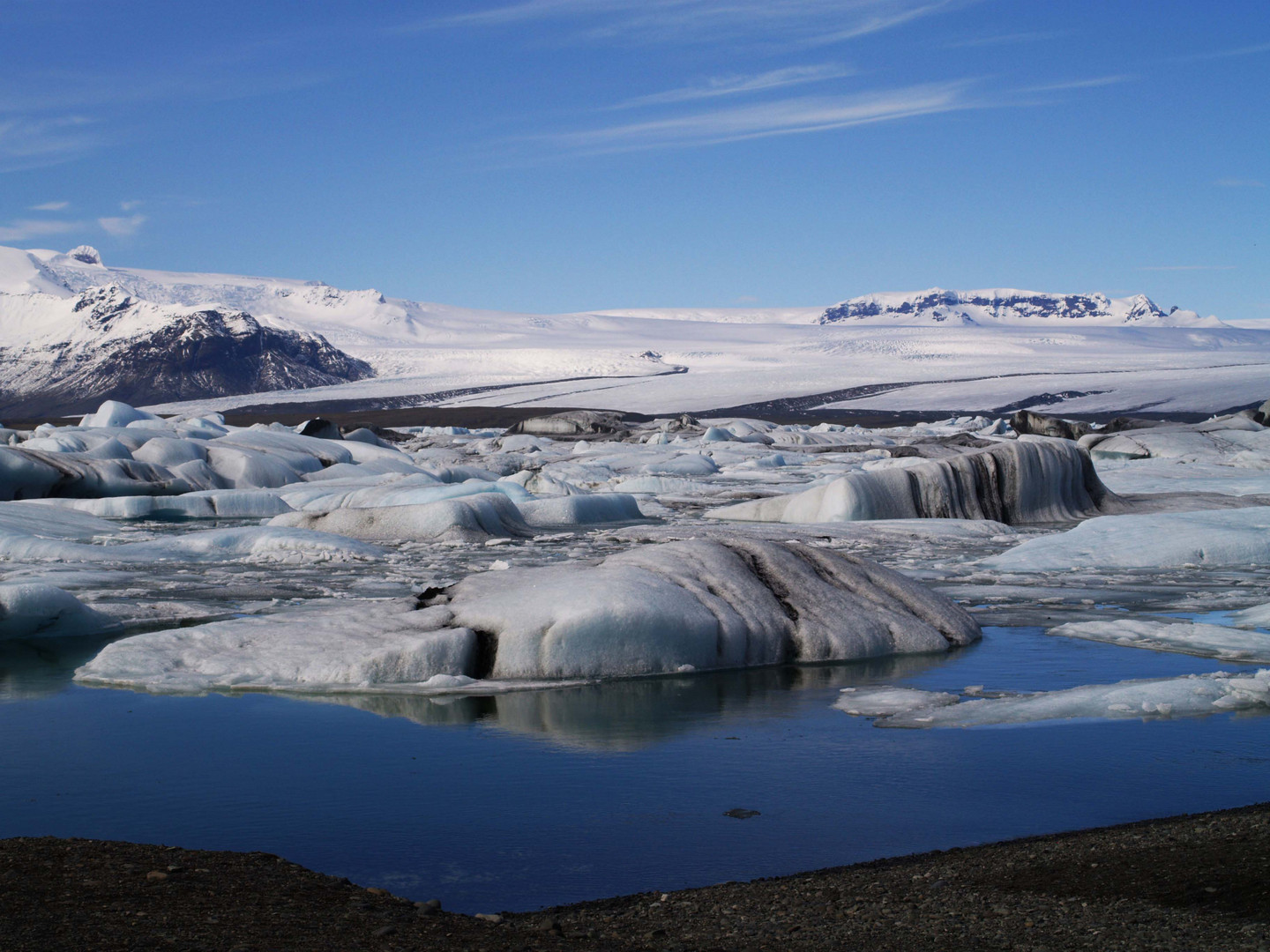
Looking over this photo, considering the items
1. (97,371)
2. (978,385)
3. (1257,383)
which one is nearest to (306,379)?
(97,371)

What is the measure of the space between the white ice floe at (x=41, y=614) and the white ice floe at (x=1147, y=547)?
7.50 metres

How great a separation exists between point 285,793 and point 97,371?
129095 millimetres

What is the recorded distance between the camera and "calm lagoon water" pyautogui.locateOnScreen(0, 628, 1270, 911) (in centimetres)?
375

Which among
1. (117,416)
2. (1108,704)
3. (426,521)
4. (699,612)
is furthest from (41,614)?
(117,416)

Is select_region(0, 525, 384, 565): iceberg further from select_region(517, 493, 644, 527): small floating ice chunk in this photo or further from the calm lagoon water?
the calm lagoon water

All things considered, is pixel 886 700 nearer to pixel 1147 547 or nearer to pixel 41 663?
pixel 41 663

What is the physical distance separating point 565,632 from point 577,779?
1.79m

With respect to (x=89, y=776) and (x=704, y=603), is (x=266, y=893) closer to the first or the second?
(x=89, y=776)

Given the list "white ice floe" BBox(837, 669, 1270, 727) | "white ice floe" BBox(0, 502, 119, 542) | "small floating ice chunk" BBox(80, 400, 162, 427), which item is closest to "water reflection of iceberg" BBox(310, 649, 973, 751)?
"white ice floe" BBox(837, 669, 1270, 727)

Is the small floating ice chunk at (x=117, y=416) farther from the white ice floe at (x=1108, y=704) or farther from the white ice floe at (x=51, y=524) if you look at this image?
the white ice floe at (x=1108, y=704)

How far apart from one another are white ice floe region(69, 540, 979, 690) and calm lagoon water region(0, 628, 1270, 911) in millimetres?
222

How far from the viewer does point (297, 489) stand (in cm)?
1792

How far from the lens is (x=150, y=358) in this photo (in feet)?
401

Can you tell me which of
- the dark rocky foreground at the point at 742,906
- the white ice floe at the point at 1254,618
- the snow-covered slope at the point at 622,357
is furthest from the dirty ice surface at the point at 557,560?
the snow-covered slope at the point at 622,357
